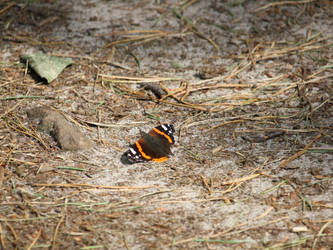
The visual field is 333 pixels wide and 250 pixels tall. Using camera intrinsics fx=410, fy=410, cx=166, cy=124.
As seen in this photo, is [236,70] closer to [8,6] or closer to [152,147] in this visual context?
[152,147]

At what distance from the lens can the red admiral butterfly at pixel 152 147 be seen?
256 centimetres

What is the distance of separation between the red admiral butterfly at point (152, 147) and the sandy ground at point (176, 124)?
65 millimetres

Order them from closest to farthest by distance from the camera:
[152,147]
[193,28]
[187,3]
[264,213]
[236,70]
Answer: [264,213] < [152,147] < [236,70] < [193,28] < [187,3]

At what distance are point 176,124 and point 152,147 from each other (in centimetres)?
43

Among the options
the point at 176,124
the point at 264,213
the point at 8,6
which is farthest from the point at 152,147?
the point at 8,6

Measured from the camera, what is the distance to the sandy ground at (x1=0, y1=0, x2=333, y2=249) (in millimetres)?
2146

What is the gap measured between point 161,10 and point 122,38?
58 centimetres

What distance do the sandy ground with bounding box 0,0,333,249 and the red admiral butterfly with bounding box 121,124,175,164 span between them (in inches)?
2.6

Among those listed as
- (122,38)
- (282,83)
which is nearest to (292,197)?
(282,83)

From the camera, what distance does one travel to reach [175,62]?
3.55 m

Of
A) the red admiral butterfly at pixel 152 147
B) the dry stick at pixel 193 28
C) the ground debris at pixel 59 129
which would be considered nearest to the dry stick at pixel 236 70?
the dry stick at pixel 193 28

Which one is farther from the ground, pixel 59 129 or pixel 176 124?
pixel 59 129

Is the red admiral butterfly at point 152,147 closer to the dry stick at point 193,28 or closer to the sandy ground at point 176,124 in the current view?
the sandy ground at point 176,124

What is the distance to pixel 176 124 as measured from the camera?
2.95 m
